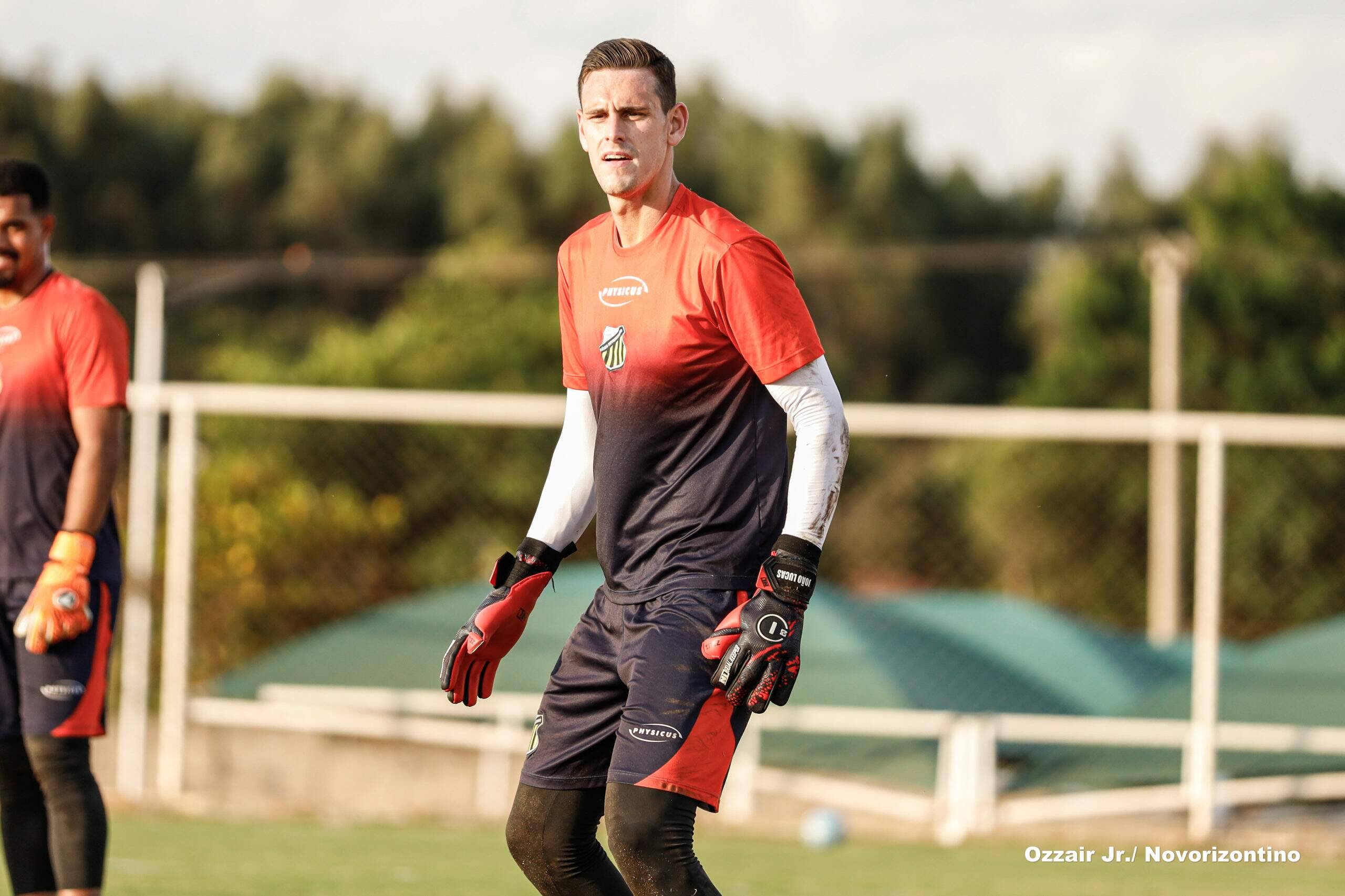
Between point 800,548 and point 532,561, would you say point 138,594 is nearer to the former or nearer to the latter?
point 532,561

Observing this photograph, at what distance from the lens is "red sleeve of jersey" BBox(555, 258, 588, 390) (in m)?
3.87

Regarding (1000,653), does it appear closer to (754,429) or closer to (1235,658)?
(1235,658)

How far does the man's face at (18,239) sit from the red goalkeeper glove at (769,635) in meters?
2.48

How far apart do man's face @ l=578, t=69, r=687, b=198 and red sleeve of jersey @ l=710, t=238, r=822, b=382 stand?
28 cm

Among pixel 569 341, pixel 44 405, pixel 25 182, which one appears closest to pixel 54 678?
pixel 44 405

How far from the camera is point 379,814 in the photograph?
29.9 ft

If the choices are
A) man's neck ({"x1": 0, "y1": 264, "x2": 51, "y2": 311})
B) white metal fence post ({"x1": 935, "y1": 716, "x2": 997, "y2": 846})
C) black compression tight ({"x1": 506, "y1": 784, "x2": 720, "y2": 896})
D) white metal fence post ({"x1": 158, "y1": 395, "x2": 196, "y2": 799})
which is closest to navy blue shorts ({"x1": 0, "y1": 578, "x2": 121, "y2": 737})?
man's neck ({"x1": 0, "y1": 264, "x2": 51, "y2": 311})

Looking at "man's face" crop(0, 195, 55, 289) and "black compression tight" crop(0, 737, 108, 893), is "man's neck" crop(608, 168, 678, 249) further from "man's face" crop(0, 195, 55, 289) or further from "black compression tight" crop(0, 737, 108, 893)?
"black compression tight" crop(0, 737, 108, 893)

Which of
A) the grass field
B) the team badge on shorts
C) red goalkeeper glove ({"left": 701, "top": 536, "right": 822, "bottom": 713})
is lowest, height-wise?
the grass field

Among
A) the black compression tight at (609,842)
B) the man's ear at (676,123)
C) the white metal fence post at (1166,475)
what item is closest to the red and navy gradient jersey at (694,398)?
the man's ear at (676,123)

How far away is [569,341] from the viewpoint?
3939 mm

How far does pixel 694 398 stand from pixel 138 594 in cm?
673

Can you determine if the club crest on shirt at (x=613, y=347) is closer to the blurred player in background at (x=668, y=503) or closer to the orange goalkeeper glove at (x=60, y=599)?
the blurred player in background at (x=668, y=503)

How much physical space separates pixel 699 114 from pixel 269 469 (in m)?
38.0
